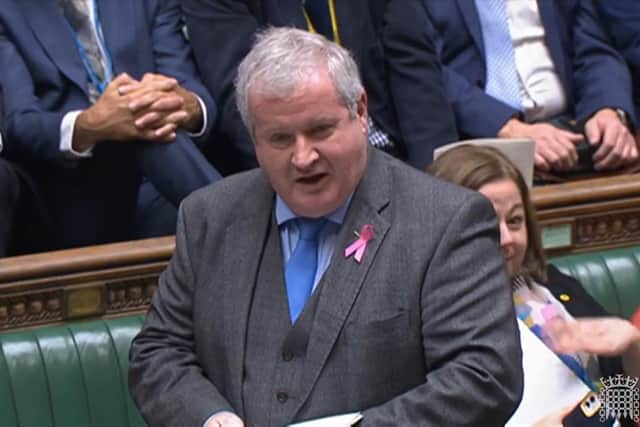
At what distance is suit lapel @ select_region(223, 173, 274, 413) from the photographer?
1.92 metres

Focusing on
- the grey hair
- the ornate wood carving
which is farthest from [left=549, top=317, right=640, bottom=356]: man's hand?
the ornate wood carving

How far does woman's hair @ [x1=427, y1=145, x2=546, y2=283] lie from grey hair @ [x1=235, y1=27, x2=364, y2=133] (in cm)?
57

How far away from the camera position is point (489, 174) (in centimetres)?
238

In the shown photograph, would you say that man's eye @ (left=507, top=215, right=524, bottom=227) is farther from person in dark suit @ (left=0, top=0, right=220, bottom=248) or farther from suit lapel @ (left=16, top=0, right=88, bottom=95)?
suit lapel @ (left=16, top=0, right=88, bottom=95)

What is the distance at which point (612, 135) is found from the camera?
3.28 metres

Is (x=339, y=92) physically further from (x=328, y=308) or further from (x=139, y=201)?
(x=139, y=201)

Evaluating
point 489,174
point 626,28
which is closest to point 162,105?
point 489,174

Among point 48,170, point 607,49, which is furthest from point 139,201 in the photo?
point 607,49

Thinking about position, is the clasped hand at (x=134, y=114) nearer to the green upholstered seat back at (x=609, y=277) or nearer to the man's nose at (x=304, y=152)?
the green upholstered seat back at (x=609, y=277)

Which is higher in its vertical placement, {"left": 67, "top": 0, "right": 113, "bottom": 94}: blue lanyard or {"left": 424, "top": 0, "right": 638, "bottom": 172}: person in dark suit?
{"left": 67, "top": 0, "right": 113, "bottom": 94}: blue lanyard

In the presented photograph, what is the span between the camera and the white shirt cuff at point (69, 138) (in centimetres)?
284

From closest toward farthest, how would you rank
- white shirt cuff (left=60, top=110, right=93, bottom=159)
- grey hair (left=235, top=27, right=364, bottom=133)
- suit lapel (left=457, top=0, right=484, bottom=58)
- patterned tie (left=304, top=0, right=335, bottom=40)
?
grey hair (left=235, top=27, right=364, bottom=133) → white shirt cuff (left=60, top=110, right=93, bottom=159) → patterned tie (left=304, top=0, right=335, bottom=40) → suit lapel (left=457, top=0, right=484, bottom=58)

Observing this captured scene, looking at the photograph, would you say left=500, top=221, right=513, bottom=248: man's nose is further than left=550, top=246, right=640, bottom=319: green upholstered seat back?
No

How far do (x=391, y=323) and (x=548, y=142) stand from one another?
1.47 meters
